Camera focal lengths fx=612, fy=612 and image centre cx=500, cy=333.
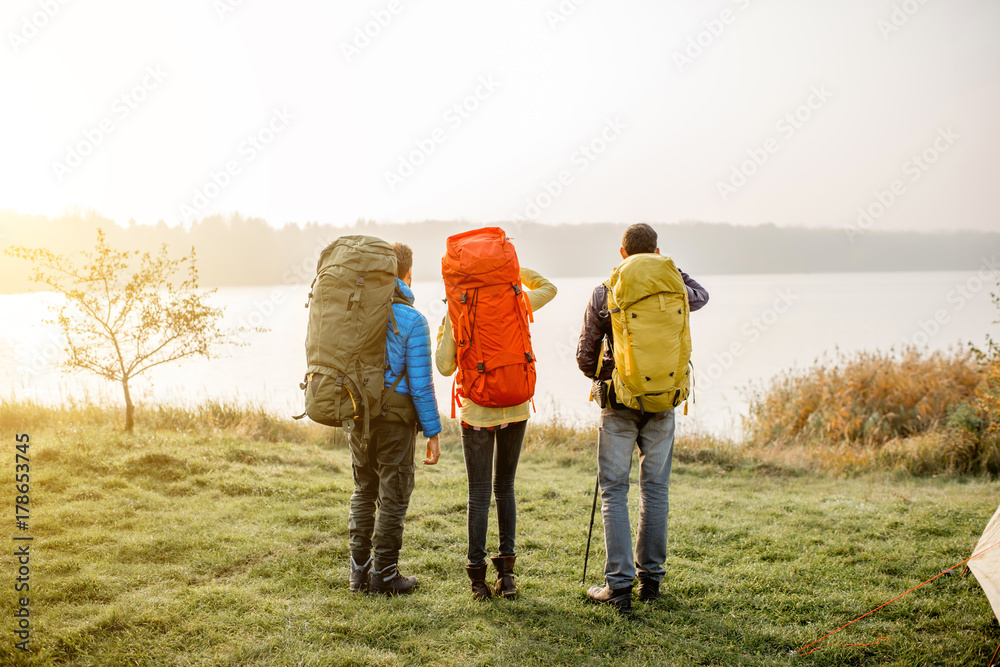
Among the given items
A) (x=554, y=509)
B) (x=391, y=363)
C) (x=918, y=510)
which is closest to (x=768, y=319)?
(x=918, y=510)

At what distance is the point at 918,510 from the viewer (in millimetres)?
6051

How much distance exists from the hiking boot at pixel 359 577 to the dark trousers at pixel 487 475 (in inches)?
28.9

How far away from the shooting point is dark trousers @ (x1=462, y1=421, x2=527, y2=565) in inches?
151

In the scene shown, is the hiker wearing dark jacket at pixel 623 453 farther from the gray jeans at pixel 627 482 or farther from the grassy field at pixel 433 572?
the grassy field at pixel 433 572

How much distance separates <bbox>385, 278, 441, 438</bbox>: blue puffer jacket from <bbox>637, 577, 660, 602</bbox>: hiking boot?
1716mm

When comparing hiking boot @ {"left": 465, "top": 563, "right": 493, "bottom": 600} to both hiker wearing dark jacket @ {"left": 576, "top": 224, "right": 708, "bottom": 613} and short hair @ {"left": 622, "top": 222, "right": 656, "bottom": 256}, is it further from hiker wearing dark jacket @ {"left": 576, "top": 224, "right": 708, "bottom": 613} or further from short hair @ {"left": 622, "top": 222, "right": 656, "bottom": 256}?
short hair @ {"left": 622, "top": 222, "right": 656, "bottom": 256}

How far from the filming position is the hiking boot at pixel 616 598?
388 cm

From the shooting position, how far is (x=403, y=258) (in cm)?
409

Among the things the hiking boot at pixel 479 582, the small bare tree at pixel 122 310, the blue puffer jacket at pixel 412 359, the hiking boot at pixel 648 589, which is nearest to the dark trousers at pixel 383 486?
the blue puffer jacket at pixel 412 359

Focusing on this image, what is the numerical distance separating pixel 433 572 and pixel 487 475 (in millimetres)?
1200

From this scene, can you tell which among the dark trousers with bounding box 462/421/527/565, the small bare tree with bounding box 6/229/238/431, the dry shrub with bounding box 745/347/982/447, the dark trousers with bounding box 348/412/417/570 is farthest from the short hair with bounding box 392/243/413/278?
the dry shrub with bounding box 745/347/982/447

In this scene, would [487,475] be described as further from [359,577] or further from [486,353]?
[359,577]

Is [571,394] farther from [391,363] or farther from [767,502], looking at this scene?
[391,363]

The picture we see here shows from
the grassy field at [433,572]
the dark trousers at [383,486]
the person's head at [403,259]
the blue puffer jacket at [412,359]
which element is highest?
the person's head at [403,259]
